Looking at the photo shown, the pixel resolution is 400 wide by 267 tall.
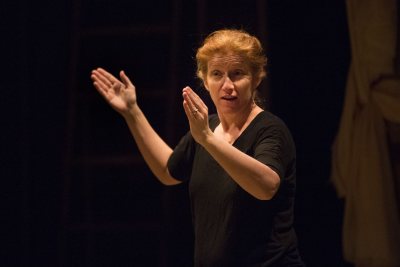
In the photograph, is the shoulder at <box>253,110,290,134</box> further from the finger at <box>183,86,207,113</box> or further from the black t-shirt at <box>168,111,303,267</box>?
the finger at <box>183,86,207,113</box>

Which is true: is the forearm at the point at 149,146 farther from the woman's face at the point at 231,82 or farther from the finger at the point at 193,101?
the finger at the point at 193,101

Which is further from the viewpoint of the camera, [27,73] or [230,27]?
[27,73]

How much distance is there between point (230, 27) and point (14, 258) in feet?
4.43

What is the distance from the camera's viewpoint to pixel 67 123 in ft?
8.77

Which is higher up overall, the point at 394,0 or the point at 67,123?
the point at 394,0

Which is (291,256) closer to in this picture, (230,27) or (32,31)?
(230,27)

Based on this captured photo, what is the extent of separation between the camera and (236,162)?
1394mm

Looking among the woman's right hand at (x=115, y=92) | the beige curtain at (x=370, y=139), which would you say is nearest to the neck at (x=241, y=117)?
the woman's right hand at (x=115, y=92)

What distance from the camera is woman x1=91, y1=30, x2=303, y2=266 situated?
1.43m

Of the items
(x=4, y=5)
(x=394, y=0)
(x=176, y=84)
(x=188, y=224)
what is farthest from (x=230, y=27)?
(x=4, y=5)

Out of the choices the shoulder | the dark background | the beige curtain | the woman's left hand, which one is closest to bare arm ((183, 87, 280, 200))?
the woman's left hand

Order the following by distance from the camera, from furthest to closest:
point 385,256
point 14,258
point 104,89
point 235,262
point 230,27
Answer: point 14,258
point 230,27
point 385,256
point 104,89
point 235,262

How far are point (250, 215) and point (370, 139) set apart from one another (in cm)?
89

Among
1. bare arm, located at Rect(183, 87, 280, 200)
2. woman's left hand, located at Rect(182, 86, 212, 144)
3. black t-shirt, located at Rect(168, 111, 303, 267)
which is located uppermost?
woman's left hand, located at Rect(182, 86, 212, 144)
